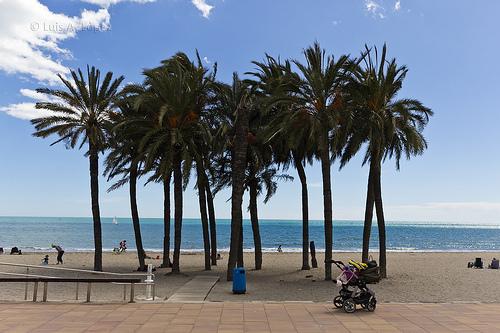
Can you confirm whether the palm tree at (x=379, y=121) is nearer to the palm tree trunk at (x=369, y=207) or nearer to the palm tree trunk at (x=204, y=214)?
the palm tree trunk at (x=369, y=207)

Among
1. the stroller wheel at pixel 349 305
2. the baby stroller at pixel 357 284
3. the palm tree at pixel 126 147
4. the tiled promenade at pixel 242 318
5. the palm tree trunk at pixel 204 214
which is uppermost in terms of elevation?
the palm tree at pixel 126 147

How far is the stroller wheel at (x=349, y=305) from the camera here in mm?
11688

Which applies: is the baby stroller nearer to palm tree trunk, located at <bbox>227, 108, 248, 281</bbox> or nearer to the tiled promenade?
the tiled promenade

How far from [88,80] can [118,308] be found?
15.8 metres

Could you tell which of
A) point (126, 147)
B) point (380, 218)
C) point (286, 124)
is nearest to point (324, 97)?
point (286, 124)

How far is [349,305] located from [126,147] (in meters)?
16.2

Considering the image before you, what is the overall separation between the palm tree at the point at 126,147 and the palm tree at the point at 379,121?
34.0 feet

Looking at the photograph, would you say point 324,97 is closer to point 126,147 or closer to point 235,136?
point 235,136

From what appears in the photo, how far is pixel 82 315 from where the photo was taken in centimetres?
1109

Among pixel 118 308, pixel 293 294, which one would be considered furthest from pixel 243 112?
pixel 118 308

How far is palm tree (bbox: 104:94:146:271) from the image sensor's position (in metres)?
23.6

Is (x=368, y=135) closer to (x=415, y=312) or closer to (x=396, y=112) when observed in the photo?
(x=396, y=112)

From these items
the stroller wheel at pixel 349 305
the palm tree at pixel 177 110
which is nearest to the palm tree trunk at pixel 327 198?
the palm tree at pixel 177 110

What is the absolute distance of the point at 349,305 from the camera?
11.7 metres
